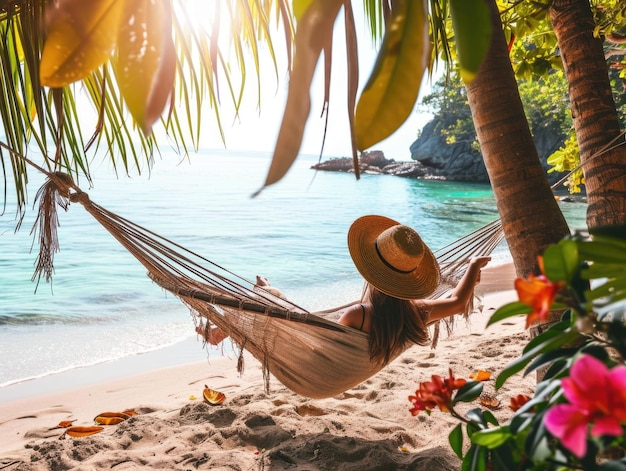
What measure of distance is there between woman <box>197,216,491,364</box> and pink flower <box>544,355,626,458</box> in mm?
1244

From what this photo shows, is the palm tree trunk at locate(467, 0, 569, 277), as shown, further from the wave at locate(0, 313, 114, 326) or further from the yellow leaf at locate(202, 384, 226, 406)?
the wave at locate(0, 313, 114, 326)

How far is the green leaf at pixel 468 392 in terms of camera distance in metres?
0.64


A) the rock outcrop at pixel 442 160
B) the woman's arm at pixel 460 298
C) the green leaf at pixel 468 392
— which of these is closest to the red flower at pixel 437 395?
the green leaf at pixel 468 392

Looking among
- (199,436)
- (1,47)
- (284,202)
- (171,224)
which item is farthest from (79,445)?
(284,202)

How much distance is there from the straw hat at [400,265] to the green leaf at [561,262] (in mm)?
1246

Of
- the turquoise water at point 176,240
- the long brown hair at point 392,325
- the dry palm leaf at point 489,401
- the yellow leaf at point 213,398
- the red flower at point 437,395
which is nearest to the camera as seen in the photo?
the red flower at point 437,395

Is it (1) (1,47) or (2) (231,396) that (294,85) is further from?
(2) (231,396)

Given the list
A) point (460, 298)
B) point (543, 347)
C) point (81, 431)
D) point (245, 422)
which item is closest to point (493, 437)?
point (543, 347)

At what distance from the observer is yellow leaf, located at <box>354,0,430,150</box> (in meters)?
0.26

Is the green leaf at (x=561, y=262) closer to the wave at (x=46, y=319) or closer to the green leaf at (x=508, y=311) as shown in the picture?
the green leaf at (x=508, y=311)

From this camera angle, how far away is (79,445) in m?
1.74

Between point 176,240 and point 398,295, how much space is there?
7.87 meters

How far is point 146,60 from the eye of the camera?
0.24m

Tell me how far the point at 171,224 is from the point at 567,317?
1052 centimetres
